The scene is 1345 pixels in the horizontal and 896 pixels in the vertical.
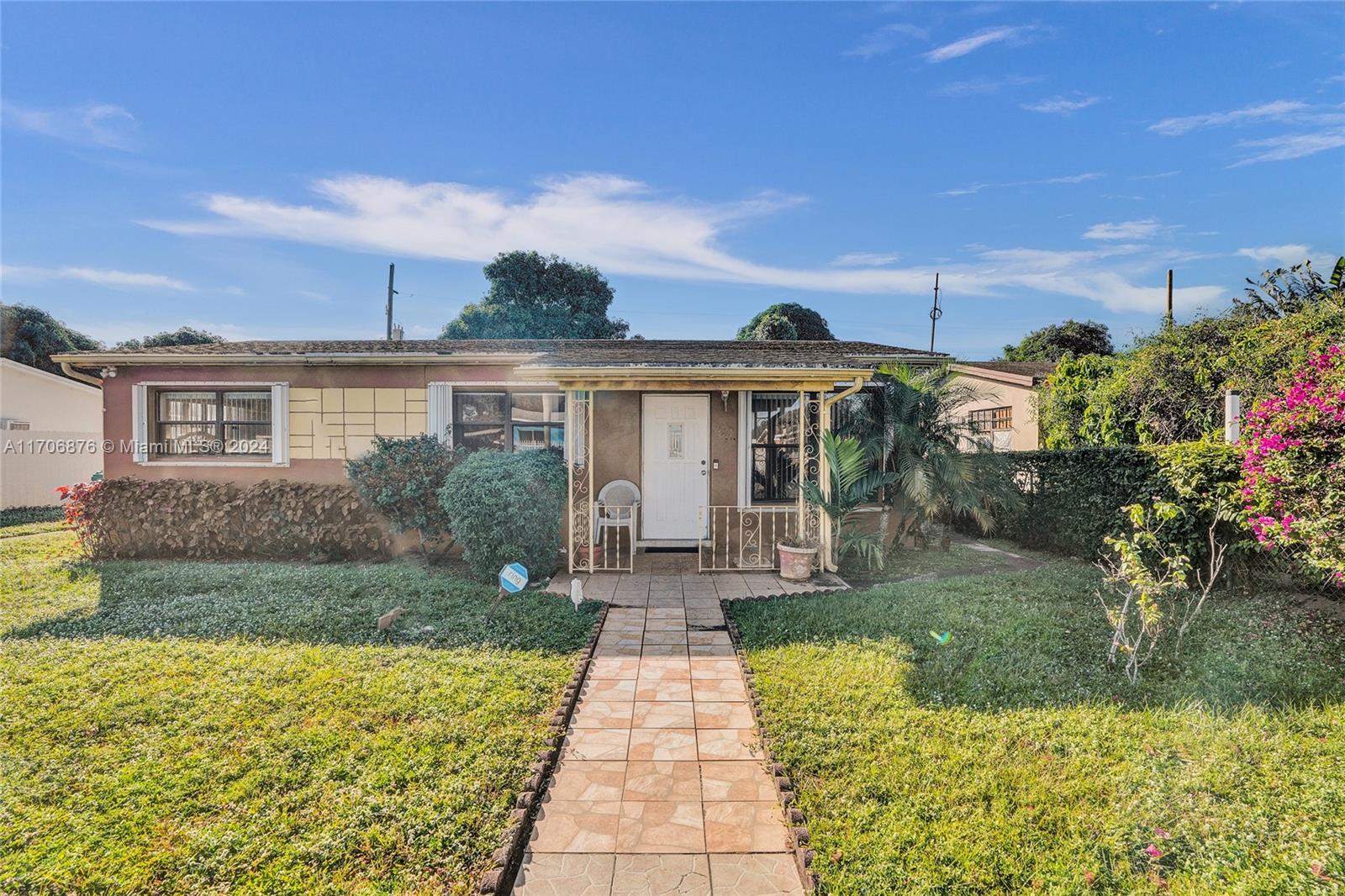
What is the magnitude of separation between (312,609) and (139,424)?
7.15 metres

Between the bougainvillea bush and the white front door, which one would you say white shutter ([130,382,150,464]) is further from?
the bougainvillea bush

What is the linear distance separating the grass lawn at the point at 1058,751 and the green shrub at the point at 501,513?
3277 millimetres

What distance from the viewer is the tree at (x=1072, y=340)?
29891mm

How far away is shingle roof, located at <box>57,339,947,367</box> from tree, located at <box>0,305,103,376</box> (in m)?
20.8

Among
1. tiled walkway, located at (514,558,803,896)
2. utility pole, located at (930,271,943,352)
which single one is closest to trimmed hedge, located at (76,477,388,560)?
tiled walkway, located at (514,558,803,896)

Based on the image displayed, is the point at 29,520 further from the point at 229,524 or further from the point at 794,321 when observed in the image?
the point at 794,321

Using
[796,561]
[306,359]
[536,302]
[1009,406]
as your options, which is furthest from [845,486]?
[536,302]

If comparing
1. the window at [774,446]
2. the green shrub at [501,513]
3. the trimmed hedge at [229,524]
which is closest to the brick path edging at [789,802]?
the green shrub at [501,513]

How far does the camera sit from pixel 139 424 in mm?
10133

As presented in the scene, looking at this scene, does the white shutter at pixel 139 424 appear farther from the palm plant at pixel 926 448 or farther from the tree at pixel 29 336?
the tree at pixel 29 336

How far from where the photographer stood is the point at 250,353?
9.67 m

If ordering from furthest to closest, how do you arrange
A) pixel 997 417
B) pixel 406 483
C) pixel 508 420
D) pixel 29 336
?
1. pixel 29 336
2. pixel 997 417
3. pixel 508 420
4. pixel 406 483

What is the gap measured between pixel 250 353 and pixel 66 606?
4.69 meters

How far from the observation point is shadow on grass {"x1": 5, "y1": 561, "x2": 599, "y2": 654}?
559 centimetres
